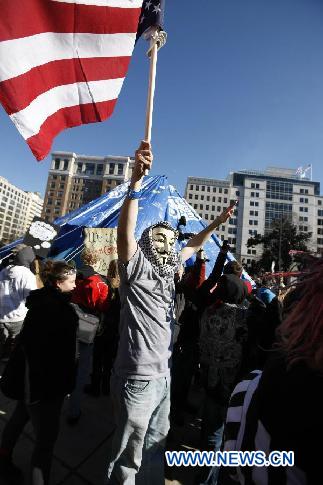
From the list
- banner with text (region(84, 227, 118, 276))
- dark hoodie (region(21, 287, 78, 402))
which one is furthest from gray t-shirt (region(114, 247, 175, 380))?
banner with text (region(84, 227, 118, 276))

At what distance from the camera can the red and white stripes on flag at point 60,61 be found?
7.93ft

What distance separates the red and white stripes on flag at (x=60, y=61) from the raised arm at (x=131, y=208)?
4.26ft

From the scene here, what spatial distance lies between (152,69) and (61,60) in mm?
1108

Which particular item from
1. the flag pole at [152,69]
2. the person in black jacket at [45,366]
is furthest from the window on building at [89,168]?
the person in black jacket at [45,366]

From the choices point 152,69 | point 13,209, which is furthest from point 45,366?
point 13,209

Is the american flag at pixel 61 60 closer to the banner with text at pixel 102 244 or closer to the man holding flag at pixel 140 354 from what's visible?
the man holding flag at pixel 140 354

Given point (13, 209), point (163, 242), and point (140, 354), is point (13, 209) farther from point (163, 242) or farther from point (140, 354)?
point (140, 354)

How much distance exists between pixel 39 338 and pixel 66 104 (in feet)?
7.28

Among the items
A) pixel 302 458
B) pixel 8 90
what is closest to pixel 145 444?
pixel 302 458

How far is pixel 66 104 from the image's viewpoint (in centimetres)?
286

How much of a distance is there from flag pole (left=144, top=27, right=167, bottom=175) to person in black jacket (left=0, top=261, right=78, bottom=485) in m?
1.28

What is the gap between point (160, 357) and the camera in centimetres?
197

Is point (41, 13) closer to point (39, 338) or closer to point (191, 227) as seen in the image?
point (39, 338)

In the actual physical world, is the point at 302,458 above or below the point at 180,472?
above
